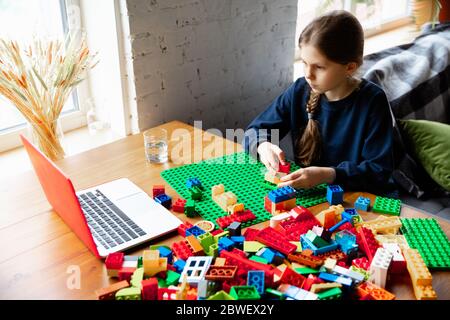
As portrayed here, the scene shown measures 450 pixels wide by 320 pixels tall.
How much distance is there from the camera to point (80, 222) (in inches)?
39.3

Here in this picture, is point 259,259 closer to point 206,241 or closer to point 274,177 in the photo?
point 206,241

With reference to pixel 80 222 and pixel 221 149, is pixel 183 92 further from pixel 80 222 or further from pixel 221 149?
pixel 80 222

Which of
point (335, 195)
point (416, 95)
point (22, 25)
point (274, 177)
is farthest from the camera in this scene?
point (416, 95)

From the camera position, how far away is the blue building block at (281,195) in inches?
44.9

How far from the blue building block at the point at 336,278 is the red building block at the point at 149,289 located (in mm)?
312

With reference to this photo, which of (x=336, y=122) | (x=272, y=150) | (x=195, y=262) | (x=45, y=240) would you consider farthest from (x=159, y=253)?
(x=336, y=122)

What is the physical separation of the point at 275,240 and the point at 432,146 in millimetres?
1007

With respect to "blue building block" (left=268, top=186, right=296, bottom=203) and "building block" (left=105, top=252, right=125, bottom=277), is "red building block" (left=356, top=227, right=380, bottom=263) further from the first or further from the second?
"building block" (left=105, top=252, right=125, bottom=277)

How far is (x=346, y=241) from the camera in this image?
39.8 inches

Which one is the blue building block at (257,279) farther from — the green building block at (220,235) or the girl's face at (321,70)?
the girl's face at (321,70)

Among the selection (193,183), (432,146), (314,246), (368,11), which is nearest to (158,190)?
(193,183)

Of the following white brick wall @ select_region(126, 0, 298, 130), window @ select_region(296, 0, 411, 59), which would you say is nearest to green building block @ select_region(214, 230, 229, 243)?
white brick wall @ select_region(126, 0, 298, 130)

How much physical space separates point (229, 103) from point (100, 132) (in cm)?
53

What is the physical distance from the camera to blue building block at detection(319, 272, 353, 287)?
89 cm
